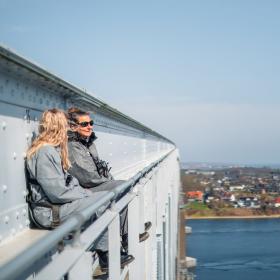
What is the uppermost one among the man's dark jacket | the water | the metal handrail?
the man's dark jacket

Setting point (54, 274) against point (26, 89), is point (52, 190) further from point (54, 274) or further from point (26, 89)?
point (54, 274)

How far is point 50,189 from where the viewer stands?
2.58 meters

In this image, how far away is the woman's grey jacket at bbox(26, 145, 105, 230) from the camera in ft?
8.46

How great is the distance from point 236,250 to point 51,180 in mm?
50729

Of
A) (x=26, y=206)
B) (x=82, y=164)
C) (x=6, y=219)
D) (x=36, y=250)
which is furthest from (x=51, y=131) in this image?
(x=36, y=250)

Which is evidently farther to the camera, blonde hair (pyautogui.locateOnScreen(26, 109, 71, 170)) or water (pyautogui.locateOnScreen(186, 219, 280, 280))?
water (pyautogui.locateOnScreen(186, 219, 280, 280))

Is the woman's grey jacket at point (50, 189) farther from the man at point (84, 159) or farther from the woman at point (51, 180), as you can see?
the man at point (84, 159)

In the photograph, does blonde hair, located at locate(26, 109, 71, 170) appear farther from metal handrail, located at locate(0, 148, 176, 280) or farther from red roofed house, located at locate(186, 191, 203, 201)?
red roofed house, located at locate(186, 191, 203, 201)

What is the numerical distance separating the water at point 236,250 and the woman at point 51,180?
38572mm

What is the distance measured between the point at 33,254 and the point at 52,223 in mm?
1685

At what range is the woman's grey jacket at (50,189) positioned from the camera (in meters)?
2.58

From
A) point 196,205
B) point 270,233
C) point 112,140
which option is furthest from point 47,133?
point 196,205

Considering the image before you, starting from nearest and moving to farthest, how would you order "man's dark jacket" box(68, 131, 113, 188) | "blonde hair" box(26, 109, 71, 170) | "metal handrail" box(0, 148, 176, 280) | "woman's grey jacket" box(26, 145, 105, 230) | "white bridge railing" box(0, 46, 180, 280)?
"metal handrail" box(0, 148, 176, 280)
"white bridge railing" box(0, 46, 180, 280)
"woman's grey jacket" box(26, 145, 105, 230)
"blonde hair" box(26, 109, 71, 170)
"man's dark jacket" box(68, 131, 113, 188)

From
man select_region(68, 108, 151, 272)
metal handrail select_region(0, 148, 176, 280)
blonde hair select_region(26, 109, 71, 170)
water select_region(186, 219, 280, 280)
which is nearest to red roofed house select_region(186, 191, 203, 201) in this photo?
water select_region(186, 219, 280, 280)
